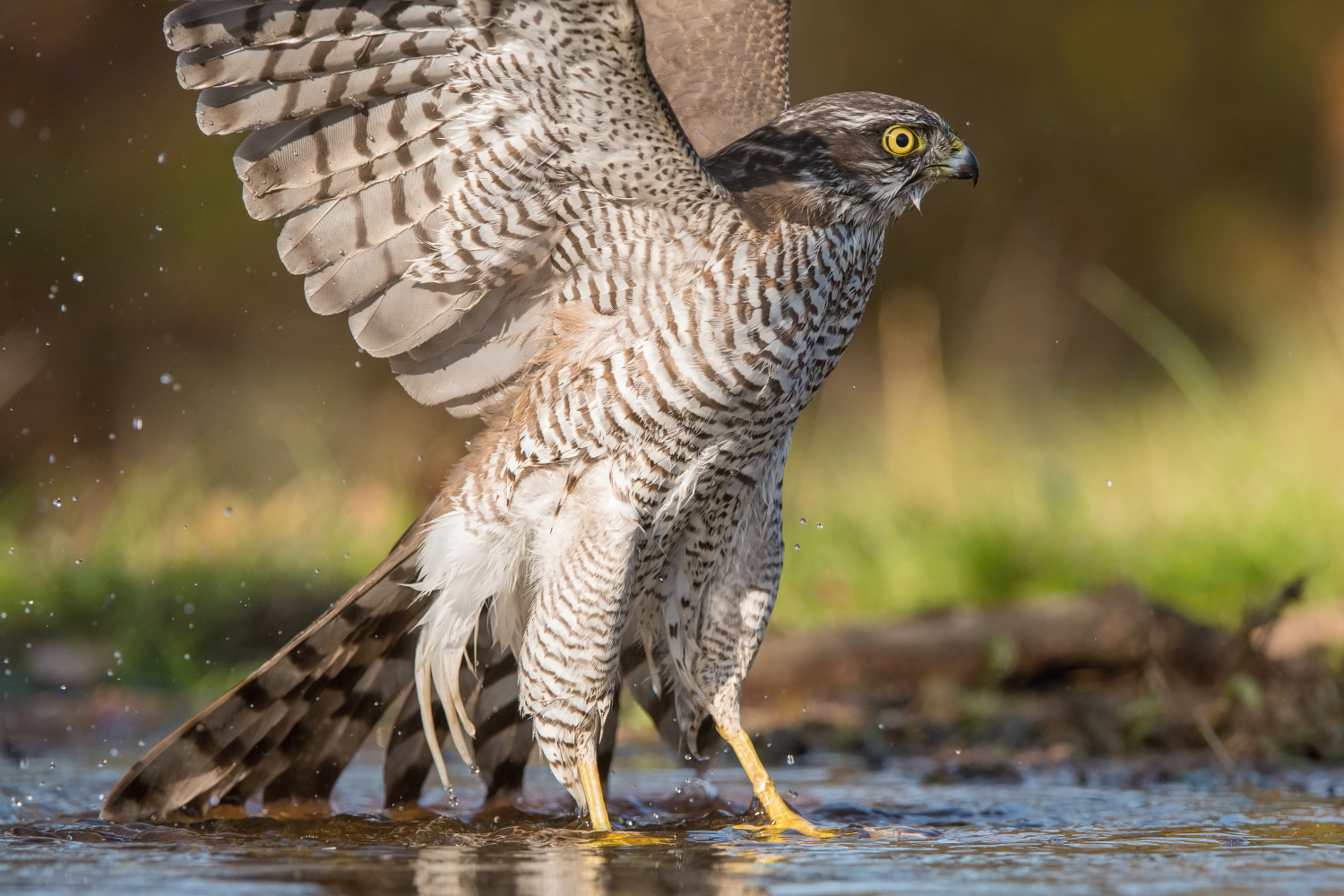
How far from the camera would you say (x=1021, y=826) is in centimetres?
341

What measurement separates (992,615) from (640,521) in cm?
209

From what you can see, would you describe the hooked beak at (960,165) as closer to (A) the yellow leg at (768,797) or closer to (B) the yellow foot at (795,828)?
(A) the yellow leg at (768,797)

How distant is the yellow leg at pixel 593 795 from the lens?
3684mm

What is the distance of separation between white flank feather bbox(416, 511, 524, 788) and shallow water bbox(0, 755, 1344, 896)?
1.37 feet

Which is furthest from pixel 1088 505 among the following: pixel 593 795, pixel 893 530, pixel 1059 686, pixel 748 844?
pixel 748 844

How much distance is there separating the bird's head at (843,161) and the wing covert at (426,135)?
28 cm

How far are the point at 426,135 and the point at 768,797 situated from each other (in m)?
1.77

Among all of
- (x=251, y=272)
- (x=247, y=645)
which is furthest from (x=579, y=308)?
(x=251, y=272)

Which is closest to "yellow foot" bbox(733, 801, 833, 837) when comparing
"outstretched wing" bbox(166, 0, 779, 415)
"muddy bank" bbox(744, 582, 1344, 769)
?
"muddy bank" bbox(744, 582, 1344, 769)

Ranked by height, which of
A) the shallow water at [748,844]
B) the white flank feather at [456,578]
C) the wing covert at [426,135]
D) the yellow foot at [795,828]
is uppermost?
the wing covert at [426,135]

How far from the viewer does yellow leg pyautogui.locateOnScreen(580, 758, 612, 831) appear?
12.1ft

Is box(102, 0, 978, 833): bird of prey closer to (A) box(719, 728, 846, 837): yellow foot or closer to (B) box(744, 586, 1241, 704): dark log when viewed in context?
Answer: (A) box(719, 728, 846, 837): yellow foot

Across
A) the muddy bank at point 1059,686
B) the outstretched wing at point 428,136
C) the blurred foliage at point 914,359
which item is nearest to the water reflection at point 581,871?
the outstretched wing at point 428,136

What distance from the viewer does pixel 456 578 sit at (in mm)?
3822
